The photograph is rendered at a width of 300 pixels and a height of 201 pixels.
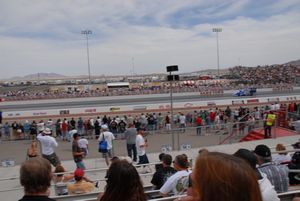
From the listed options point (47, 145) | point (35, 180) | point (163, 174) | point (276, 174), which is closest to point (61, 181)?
point (47, 145)

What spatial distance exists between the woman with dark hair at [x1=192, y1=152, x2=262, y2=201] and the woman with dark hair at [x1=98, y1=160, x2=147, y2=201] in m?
1.04

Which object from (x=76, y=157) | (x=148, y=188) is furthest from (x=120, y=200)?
(x=76, y=157)

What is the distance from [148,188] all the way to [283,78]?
365ft

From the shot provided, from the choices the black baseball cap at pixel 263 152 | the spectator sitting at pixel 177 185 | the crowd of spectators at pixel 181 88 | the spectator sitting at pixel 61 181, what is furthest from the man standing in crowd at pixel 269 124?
the crowd of spectators at pixel 181 88

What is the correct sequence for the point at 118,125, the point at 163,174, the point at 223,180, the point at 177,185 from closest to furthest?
the point at 223,180, the point at 177,185, the point at 163,174, the point at 118,125

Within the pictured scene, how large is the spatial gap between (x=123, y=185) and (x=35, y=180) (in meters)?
0.70

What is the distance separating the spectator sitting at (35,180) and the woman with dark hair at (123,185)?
0.47m

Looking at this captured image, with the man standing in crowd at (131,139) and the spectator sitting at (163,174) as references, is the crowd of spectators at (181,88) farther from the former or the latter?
the spectator sitting at (163,174)

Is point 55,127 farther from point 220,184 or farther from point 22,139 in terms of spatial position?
point 220,184

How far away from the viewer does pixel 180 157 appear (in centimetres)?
Result: 540

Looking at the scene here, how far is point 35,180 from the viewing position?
287 cm

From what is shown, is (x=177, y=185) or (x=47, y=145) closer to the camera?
(x=177, y=185)

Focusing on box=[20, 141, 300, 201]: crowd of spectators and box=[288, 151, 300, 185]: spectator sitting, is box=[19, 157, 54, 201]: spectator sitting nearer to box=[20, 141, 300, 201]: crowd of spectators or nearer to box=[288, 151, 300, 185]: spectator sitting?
box=[20, 141, 300, 201]: crowd of spectators

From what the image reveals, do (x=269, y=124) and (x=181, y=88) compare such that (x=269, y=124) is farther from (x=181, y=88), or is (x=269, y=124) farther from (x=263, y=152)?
(x=181, y=88)
